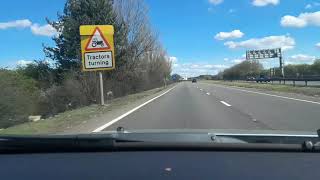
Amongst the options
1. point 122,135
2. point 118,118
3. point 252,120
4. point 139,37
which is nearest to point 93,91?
point 139,37

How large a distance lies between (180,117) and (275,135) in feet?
48.2

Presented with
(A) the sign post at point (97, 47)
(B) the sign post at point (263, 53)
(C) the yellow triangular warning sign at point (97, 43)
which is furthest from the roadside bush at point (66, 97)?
(B) the sign post at point (263, 53)

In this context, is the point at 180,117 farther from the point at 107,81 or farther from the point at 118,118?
the point at 107,81

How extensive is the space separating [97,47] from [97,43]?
0.58 feet

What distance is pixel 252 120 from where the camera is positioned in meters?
17.7

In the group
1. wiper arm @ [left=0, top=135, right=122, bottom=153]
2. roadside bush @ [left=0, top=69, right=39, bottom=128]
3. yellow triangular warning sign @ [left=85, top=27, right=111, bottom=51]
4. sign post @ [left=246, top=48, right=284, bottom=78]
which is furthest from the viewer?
sign post @ [left=246, top=48, right=284, bottom=78]

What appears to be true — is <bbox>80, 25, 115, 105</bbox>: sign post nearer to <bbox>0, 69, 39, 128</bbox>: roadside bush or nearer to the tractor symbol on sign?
the tractor symbol on sign

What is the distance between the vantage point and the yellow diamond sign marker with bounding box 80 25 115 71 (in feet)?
79.2

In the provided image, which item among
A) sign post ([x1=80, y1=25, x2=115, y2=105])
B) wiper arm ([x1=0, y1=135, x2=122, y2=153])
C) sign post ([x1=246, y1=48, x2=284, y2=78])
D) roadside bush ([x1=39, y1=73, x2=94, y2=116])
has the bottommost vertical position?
roadside bush ([x1=39, y1=73, x2=94, y2=116])

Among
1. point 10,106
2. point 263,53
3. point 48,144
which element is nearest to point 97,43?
point 10,106

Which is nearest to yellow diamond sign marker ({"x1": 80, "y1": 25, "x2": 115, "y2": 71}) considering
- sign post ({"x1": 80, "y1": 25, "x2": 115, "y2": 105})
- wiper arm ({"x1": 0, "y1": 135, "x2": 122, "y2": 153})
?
sign post ({"x1": 80, "y1": 25, "x2": 115, "y2": 105})

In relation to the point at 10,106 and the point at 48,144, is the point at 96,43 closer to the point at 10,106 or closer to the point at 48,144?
the point at 10,106

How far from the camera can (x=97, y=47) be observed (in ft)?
80.5

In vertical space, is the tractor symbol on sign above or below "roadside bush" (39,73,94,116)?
above
